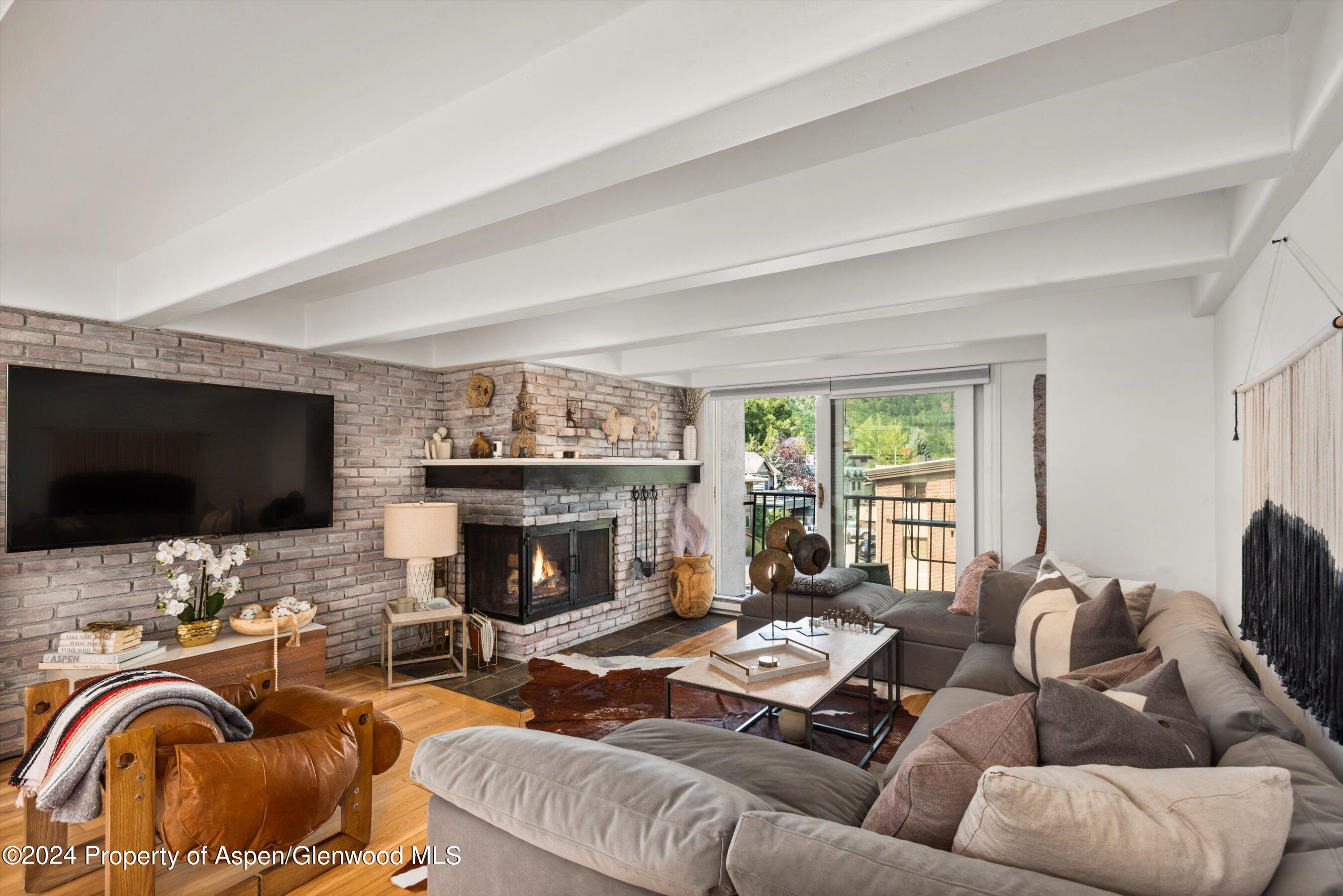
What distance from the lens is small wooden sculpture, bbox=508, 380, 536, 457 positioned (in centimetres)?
453

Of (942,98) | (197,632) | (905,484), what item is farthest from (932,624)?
(197,632)

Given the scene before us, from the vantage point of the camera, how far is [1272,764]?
131 centimetres

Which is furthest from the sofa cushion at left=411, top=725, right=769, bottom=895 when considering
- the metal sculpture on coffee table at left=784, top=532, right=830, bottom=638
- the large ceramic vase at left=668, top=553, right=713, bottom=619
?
the large ceramic vase at left=668, top=553, right=713, bottom=619

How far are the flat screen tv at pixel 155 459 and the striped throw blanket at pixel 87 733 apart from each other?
150 centimetres

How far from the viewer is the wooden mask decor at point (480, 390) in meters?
4.70

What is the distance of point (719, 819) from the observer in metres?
1.21

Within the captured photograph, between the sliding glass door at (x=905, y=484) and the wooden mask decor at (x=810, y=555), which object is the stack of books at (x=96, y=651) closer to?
the wooden mask decor at (x=810, y=555)

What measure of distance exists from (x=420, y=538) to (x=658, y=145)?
10.9 ft

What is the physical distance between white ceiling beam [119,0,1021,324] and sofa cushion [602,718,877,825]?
1.53 m

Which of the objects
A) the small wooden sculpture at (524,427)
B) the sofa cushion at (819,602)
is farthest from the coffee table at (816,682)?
the small wooden sculpture at (524,427)

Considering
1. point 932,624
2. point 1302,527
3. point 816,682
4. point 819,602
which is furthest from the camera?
point 819,602

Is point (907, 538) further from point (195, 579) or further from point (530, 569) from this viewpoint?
point (195, 579)

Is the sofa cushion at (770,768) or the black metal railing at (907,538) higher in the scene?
the black metal railing at (907,538)

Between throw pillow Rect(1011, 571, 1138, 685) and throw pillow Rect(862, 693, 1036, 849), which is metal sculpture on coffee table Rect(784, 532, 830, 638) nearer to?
throw pillow Rect(1011, 571, 1138, 685)
